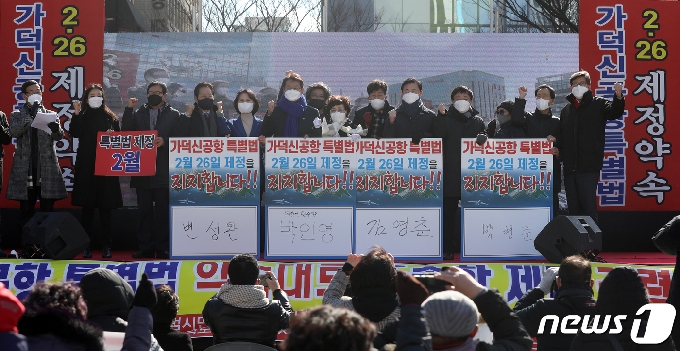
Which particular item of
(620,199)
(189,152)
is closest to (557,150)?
(620,199)

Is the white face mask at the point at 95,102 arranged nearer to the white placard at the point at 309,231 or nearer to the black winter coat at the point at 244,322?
the white placard at the point at 309,231

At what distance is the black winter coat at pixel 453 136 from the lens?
6641 mm

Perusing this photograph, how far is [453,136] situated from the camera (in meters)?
6.67

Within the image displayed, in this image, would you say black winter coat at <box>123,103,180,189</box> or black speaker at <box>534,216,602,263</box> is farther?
black winter coat at <box>123,103,180,189</box>

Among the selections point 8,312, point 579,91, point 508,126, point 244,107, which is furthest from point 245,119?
point 8,312

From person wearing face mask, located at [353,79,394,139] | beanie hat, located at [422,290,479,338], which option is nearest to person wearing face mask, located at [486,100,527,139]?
person wearing face mask, located at [353,79,394,139]

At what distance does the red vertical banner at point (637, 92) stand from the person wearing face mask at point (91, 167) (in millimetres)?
4346

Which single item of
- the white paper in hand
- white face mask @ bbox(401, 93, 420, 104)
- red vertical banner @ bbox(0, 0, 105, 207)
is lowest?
the white paper in hand

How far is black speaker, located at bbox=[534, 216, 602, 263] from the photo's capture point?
5.87 metres

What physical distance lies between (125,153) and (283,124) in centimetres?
127

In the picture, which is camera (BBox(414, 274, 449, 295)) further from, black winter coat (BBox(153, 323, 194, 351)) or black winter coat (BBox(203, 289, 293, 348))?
black winter coat (BBox(153, 323, 194, 351))

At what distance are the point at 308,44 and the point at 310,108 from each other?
208cm

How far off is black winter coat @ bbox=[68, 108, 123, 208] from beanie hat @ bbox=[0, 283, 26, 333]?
4.28m

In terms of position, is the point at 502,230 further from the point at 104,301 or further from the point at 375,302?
the point at 104,301
